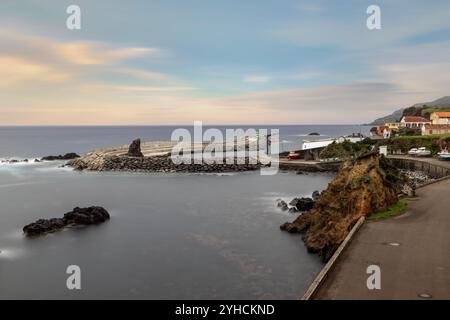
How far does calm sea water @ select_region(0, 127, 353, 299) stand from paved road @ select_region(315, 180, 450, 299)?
451 centimetres

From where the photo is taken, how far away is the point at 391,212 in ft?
87.8

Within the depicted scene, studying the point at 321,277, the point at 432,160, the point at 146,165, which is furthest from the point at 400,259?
the point at 146,165

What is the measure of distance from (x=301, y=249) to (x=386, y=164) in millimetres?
11835

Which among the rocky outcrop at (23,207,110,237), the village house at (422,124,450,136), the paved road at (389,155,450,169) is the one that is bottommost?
the rocky outcrop at (23,207,110,237)

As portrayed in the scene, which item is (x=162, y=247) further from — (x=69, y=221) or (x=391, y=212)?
(x=391, y=212)

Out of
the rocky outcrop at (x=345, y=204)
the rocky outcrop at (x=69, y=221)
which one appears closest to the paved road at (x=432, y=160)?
the rocky outcrop at (x=345, y=204)

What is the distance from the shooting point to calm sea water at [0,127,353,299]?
74.0 feet

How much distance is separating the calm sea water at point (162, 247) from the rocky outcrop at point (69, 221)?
93 cm

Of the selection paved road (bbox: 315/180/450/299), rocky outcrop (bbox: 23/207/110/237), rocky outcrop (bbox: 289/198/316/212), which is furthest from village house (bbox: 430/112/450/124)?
rocky outcrop (bbox: 23/207/110/237)

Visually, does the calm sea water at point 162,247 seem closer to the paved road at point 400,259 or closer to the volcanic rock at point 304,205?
the volcanic rock at point 304,205

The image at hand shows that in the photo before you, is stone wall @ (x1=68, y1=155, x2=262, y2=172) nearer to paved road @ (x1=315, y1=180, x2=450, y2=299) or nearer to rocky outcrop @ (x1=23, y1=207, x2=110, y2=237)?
rocky outcrop @ (x1=23, y1=207, x2=110, y2=237)

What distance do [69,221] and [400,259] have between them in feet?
90.7

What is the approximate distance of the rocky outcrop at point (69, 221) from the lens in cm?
3375
